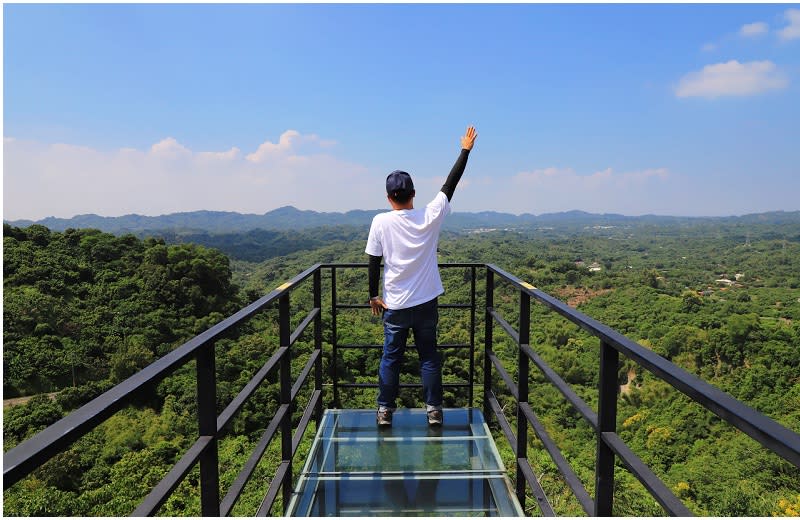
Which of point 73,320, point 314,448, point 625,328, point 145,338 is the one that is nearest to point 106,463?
point 145,338

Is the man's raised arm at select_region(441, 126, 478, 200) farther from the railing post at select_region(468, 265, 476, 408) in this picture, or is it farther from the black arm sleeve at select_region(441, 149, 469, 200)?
the railing post at select_region(468, 265, 476, 408)

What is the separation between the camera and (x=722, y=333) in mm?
30172

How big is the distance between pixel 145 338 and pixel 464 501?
29949 mm

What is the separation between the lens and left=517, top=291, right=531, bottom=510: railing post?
6.85ft

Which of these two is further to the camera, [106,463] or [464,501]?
[106,463]

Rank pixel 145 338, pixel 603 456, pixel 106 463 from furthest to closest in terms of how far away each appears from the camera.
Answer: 1. pixel 145 338
2. pixel 106 463
3. pixel 603 456

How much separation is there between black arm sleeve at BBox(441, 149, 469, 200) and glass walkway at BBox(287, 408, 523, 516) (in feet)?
4.77

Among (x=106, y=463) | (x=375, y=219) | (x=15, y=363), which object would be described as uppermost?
(x=375, y=219)

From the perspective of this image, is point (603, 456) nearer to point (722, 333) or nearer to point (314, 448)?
point (314, 448)

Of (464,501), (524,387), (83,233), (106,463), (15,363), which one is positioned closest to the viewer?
(524,387)

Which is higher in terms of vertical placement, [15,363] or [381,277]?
[381,277]

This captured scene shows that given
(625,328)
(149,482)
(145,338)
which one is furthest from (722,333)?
(145,338)

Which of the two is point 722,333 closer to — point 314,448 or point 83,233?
point 314,448

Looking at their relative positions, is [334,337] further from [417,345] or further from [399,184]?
[399,184]
